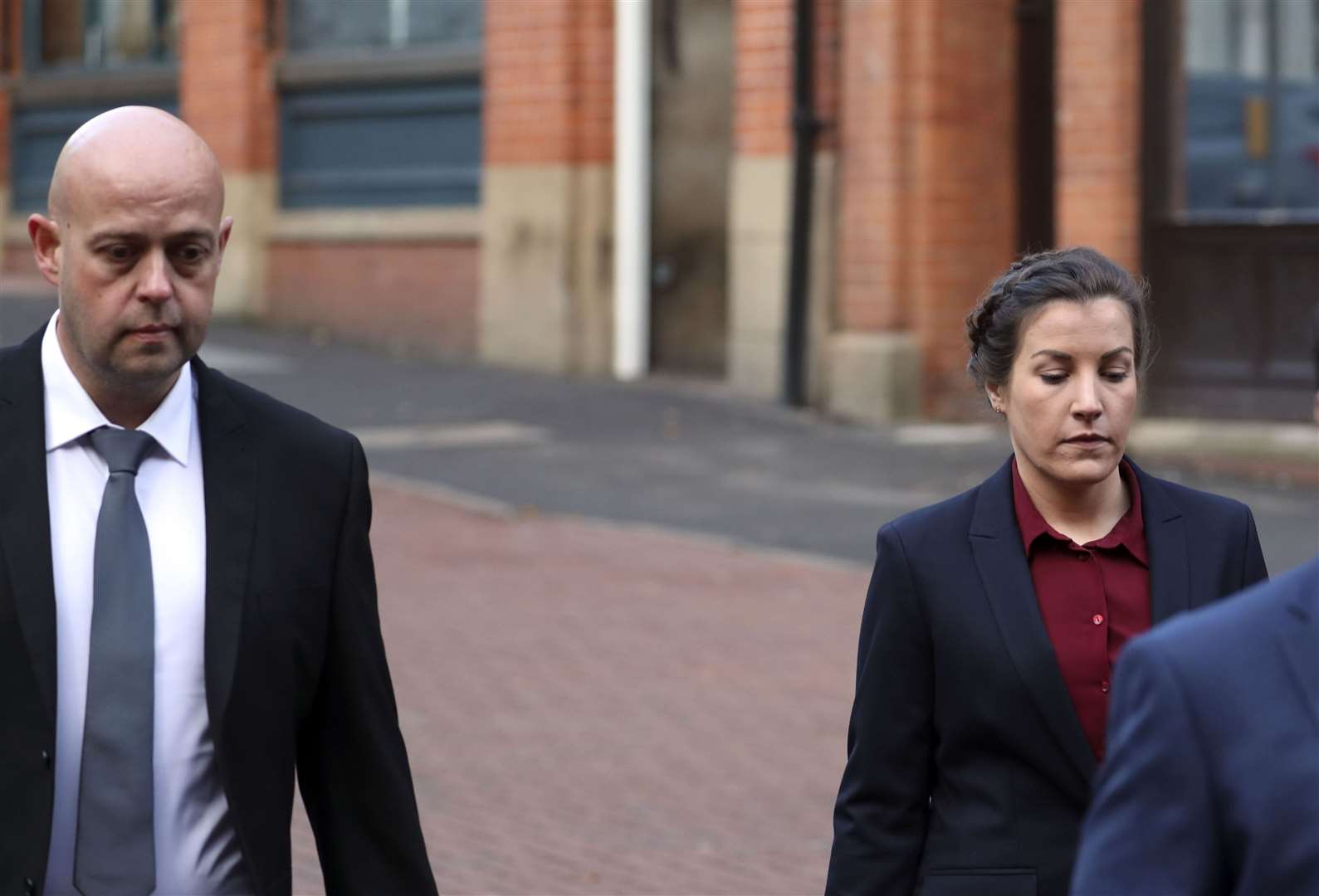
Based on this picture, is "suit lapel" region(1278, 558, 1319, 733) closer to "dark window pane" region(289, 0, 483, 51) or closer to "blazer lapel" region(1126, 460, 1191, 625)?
"blazer lapel" region(1126, 460, 1191, 625)

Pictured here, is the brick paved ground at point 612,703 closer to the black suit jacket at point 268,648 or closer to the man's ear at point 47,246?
the black suit jacket at point 268,648

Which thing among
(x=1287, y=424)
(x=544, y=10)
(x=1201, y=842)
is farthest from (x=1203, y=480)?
(x=1201, y=842)

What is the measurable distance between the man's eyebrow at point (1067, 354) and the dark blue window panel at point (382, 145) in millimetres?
17644

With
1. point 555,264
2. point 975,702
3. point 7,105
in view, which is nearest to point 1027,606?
point 975,702

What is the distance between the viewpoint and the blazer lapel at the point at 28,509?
309 cm

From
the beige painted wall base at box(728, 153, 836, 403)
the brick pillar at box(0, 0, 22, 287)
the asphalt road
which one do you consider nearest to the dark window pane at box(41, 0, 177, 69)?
the brick pillar at box(0, 0, 22, 287)

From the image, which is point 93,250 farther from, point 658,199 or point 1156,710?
point 658,199

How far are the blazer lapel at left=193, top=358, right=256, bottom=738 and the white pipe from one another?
54.8ft

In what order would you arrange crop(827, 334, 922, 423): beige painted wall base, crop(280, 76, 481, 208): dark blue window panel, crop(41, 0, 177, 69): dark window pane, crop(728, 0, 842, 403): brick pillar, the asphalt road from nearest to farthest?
1. the asphalt road
2. crop(827, 334, 922, 423): beige painted wall base
3. crop(728, 0, 842, 403): brick pillar
4. crop(280, 76, 481, 208): dark blue window panel
5. crop(41, 0, 177, 69): dark window pane

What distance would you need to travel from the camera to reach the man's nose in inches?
123

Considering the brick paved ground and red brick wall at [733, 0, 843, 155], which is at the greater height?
red brick wall at [733, 0, 843, 155]

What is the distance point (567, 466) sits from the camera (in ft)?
52.5

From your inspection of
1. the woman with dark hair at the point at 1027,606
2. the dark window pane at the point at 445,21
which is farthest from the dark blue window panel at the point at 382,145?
the woman with dark hair at the point at 1027,606

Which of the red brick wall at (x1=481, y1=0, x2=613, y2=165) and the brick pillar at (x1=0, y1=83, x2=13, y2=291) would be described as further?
the brick pillar at (x1=0, y1=83, x2=13, y2=291)
